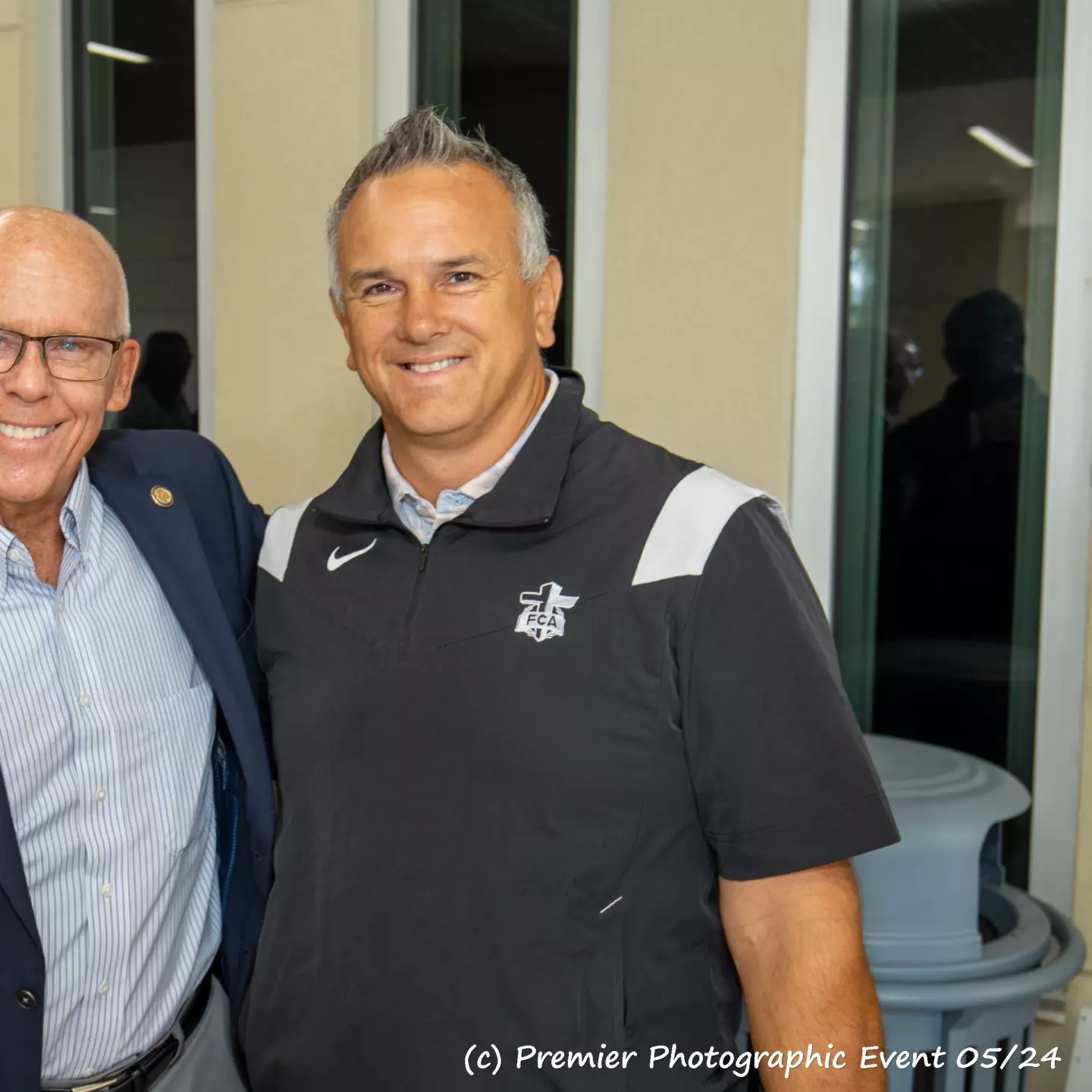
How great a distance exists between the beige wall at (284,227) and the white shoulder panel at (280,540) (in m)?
1.31

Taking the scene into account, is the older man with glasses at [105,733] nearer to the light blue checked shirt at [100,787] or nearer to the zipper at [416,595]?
the light blue checked shirt at [100,787]

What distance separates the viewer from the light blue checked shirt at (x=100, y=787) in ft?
4.74

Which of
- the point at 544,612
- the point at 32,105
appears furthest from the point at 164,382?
the point at 544,612

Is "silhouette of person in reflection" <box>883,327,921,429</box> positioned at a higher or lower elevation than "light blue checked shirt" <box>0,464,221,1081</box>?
higher

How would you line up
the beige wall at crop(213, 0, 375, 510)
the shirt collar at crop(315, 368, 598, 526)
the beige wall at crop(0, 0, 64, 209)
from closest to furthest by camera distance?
1. the shirt collar at crop(315, 368, 598, 526)
2. the beige wall at crop(213, 0, 375, 510)
3. the beige wall at crop(0, 0, 64, 209)

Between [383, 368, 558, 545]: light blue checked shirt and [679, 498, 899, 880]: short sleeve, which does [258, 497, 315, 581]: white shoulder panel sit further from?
[679, 498, 899, 880]: short sleeve

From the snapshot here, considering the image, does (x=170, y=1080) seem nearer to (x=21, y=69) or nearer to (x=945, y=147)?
(x=945, y=147)

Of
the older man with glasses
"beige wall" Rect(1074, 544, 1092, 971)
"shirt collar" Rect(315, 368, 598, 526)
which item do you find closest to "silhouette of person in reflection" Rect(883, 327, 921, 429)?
"beige wall" Rect(1074, 544, 1092, 971)

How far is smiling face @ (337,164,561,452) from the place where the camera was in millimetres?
1485

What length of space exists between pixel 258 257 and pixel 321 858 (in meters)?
2.12

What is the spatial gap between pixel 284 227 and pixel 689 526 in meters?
2.11

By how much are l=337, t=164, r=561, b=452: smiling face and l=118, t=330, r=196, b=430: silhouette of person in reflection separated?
2.03 meters

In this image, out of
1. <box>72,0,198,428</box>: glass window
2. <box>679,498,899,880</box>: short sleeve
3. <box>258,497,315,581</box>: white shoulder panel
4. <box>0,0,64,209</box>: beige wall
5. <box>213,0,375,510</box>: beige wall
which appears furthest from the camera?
<box>0,0,64,209</box>: beige wall

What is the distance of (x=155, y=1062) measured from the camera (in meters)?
1.57
